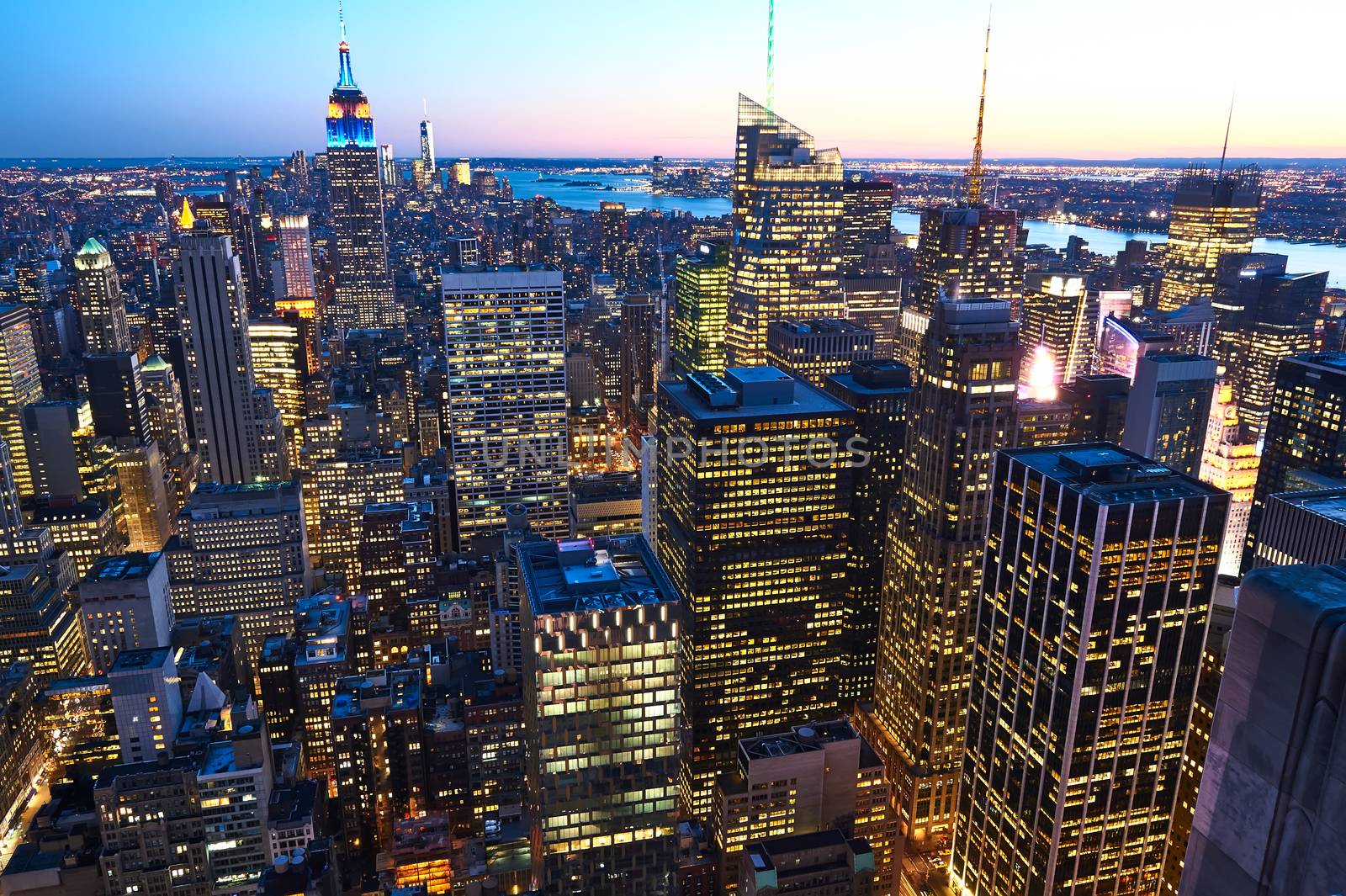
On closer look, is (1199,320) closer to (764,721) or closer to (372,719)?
(764,721)

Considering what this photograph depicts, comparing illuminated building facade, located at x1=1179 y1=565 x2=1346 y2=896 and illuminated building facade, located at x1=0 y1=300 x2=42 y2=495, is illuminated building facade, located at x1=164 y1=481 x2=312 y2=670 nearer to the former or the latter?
illuminated building facade, located at x1=0 y1=300 x2=42 y2=495

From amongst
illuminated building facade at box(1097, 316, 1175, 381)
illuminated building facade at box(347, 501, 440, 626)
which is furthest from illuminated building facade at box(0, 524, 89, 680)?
illuminated building facade at box(1097, 316, 1175, 381)

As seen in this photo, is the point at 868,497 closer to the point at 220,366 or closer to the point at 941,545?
the point at 941,545

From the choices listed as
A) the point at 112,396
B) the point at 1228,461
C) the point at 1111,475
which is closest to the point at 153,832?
the point at 1111,475

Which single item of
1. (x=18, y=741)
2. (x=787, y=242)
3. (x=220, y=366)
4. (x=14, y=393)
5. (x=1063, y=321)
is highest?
(x=787, y=242)

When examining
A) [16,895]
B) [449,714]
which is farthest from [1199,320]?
[16,895]

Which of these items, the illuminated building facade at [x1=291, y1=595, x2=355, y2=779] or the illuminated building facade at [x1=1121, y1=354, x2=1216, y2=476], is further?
the illuminated building facade at [x1=1121, y1=354, x2=1216, y2=476]
